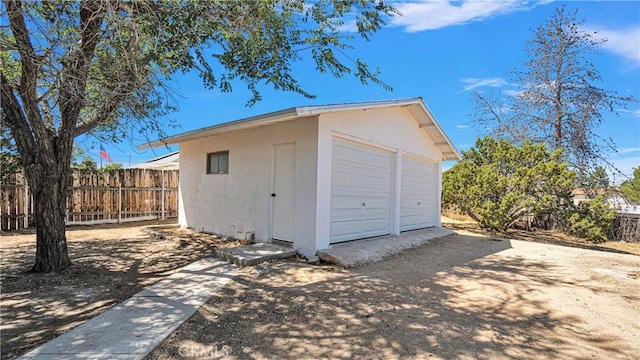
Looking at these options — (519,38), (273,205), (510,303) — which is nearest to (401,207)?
(273,205)

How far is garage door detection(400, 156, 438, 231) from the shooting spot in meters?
9.55

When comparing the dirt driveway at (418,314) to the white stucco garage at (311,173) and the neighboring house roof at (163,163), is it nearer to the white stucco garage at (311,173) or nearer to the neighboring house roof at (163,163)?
the white stucco garage at (311,173)

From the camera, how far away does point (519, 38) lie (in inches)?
611

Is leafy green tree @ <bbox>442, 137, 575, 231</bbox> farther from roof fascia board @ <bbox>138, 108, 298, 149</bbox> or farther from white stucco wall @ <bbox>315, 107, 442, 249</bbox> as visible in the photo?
roof fascia board @ <bbox>138, 108, 298, 149</bbox>

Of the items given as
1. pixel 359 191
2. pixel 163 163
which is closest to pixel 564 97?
pixel 359 191

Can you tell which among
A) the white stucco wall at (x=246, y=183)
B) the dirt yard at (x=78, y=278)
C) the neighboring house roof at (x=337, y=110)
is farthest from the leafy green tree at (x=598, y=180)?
the dirt yard at (x=78, y=278)

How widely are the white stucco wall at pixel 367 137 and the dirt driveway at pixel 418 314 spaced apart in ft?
3.88

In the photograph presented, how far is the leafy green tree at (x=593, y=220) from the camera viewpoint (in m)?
10.6

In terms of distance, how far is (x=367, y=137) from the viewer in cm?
777

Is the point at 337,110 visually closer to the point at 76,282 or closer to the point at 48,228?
the point at 76,282

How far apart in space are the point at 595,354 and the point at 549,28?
57.1ft

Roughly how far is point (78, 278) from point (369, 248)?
17.0 feet

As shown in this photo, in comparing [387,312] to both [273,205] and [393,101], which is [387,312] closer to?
[273,205]

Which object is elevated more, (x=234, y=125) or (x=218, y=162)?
(x=234, y=125)
